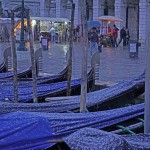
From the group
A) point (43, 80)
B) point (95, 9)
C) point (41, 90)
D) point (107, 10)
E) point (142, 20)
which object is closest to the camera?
point (41, 90)

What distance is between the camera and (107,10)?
52156 millimetres

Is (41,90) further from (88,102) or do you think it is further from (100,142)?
(100,142)

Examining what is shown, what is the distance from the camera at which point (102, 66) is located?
19703 mm

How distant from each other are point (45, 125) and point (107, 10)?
47.0 m

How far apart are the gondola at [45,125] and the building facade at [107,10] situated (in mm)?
35109

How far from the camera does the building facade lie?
43963 mm

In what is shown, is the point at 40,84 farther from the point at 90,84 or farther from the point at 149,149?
the point at 149,149

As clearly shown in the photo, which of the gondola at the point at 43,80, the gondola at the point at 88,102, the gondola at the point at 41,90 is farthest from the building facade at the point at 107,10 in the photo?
the gondola at the point at 88,102

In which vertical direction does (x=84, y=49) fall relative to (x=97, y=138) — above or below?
above

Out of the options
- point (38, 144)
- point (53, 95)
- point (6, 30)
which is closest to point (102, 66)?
point (53, 95)

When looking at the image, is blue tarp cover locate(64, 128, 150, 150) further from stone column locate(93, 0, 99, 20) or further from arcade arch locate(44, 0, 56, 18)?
arcade arch locate(44, 0, 56, 18)

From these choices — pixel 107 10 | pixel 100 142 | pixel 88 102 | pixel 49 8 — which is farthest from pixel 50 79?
pixel 49 8

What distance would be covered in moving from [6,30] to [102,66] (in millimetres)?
25619

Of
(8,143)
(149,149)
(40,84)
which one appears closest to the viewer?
(149,149)
